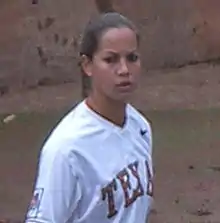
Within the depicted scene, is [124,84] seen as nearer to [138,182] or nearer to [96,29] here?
[96,29]

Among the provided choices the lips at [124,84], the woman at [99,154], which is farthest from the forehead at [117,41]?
the lips at [124,84]

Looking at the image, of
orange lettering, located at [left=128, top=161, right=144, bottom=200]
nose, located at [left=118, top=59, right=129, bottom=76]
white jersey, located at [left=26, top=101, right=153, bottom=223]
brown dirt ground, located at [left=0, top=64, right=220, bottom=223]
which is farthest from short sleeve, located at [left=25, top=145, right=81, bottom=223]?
brown dirt ground, located at [left=0, top=64, right=220, bottom=223]

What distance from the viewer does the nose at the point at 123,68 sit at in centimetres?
301

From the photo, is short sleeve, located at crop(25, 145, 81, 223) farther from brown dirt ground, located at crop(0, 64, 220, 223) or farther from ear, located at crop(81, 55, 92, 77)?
brown dirt ground, located at crop(0, 64, 220, 223)

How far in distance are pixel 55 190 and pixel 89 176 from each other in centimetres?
13

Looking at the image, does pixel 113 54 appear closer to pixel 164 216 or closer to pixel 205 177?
pixel 164 216

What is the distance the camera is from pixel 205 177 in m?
8.18

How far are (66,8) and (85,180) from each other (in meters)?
11.0

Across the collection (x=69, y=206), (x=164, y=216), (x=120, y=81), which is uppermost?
(x=120, y=81)

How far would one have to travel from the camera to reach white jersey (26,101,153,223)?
2955mm

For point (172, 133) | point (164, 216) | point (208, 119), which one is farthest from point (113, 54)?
point (208, 119)

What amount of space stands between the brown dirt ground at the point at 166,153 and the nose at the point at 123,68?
13.4 ft

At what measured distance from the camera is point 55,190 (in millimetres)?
2945

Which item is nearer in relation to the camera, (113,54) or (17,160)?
(113,54)
